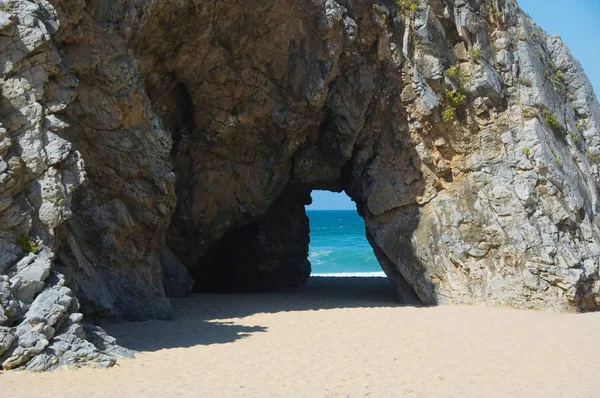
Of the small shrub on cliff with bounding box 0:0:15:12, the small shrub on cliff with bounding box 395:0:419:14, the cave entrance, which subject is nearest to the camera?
the small shrub on cliff with bounding box 0:0:15:12

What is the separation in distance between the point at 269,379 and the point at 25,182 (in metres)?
5.40

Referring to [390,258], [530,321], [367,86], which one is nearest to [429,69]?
[367,86]

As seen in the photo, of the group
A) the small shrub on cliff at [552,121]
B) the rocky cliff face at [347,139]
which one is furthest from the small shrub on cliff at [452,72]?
the small shrub on cliff at [552,121]

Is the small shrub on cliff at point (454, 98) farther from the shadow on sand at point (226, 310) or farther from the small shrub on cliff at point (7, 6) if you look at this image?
the small shrub on cliff at point (7, 6)

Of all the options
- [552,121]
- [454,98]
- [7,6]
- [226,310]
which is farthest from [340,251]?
[7,6]

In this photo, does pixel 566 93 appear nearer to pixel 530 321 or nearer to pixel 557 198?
pixel 557 198

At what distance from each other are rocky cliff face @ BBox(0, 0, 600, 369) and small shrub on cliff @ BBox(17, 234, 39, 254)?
2178 millimetres

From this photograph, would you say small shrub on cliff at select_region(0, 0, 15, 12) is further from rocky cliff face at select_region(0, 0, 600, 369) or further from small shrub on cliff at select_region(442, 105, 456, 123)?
small shrub on cliff at select_region(442, 105, 456, 123)

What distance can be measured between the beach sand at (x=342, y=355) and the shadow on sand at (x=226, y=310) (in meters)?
0.04

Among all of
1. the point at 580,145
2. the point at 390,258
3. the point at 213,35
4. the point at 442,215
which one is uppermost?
the point at 213,35

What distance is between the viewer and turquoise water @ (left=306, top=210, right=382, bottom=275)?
5284 centimetres

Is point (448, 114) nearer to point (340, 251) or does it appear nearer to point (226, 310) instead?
point (226, 310)

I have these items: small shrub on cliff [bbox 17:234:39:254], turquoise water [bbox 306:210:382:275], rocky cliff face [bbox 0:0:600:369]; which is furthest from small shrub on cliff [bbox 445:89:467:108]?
turquoise water [bbox 306:210:382:275]

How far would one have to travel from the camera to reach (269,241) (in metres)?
24.4
